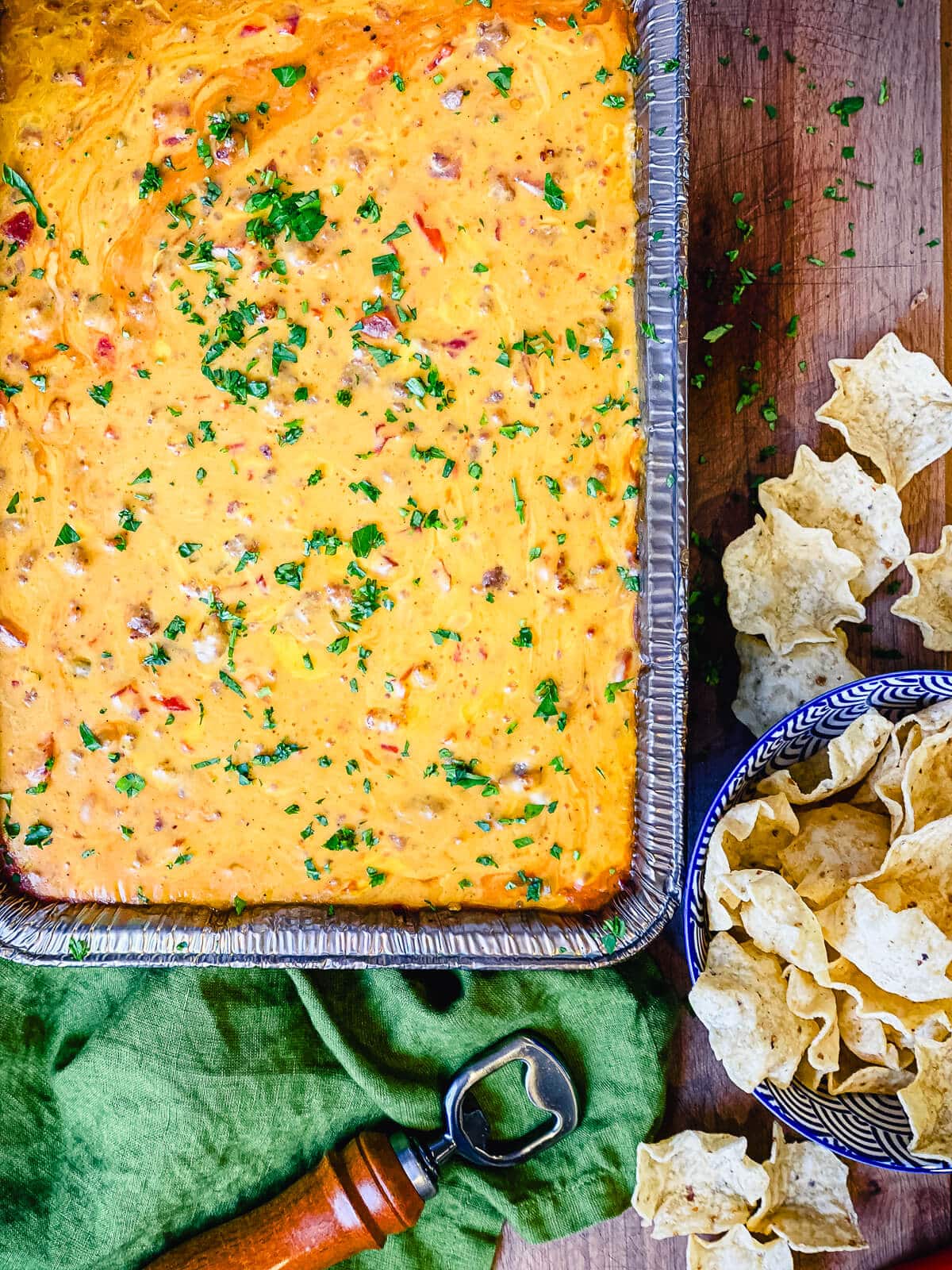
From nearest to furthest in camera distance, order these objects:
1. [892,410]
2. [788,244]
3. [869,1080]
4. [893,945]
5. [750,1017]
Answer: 1. [893,945]
2. [750,1017]
3. [869,1080]
4. [892,410]
5. [788,244]

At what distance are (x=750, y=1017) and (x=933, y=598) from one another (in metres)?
0.90

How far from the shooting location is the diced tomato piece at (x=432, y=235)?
1.90 m

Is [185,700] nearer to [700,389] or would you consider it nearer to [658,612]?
[658,612]

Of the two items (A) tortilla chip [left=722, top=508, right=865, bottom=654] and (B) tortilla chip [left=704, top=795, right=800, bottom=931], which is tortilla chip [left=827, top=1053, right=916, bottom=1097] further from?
(A) tortilla chip [left=722, top=508, right=865, bottom=654]

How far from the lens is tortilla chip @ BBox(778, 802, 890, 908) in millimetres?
1906

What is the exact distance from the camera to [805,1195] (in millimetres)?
2100

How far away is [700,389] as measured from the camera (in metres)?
2.19

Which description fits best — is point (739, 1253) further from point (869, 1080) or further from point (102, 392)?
point (102, 392)

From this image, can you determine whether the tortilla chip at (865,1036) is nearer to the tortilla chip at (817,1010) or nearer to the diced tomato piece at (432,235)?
the tortilla chip at (817,1010)

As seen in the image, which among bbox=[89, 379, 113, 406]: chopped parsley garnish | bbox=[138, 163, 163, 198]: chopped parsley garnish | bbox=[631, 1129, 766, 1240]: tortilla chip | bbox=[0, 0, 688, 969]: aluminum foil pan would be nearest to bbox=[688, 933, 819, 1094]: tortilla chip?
bbox=[0, 0, 688, 969]: aluminum foil pan

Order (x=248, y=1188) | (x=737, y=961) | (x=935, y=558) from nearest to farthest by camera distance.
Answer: (x=737, y=961)
(x=935, y=558)
(x=248, y=1188)

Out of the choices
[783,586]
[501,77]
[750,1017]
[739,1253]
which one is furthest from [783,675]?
[501,77]

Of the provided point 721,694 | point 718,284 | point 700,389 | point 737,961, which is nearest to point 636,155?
point 718,284

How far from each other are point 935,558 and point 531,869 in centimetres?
101
